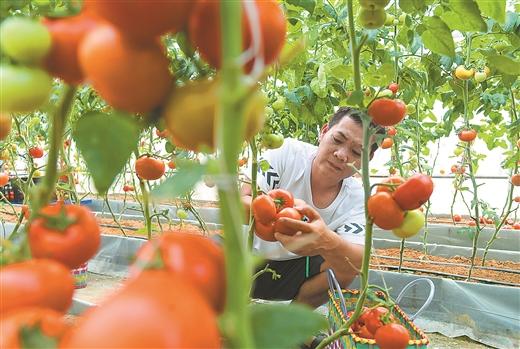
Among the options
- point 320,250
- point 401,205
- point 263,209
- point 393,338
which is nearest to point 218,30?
point 401,205

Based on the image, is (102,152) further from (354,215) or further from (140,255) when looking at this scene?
(354,215)

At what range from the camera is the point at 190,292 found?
0.78ft

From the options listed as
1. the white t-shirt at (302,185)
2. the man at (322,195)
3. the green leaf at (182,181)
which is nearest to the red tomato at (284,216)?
the man at (322,195)

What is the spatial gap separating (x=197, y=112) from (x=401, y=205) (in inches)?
21.9

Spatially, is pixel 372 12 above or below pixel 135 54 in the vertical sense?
above

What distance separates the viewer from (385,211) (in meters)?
0.74

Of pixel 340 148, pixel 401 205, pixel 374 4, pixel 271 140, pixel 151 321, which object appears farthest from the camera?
pixel 340 148

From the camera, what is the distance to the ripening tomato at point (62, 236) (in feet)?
1.04

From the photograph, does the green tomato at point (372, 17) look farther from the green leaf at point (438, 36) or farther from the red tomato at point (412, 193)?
the red tomato at point (412, 193)

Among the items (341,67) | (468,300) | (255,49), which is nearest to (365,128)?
(341,67)

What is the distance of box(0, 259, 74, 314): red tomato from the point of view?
0.27 metres

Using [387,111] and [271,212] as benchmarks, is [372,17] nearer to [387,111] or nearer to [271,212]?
[387,111]

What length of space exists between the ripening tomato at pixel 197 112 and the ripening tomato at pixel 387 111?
1.84ft

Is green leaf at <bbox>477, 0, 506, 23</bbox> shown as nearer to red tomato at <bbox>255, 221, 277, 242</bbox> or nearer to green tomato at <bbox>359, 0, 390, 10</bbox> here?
green tomato at <bbox>359, 0, 390, 10</bbox>
